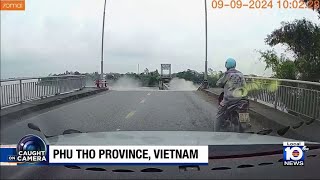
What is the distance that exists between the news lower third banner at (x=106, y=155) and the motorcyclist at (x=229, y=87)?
1095mm

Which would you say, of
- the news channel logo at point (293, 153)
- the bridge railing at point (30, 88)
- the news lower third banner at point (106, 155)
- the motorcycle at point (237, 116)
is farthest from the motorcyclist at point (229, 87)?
the bridge railing at point (30, 88)

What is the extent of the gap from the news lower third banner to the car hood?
0.15 meters

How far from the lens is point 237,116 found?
479 cm

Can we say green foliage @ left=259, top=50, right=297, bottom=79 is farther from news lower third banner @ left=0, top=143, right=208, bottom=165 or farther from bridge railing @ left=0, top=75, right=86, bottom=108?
bridge railing @ left=0, top=75, right=86, bottom=108

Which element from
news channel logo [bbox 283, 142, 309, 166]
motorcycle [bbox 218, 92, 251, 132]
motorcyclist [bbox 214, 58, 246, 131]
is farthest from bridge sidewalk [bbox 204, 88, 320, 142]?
news channel logo [bbox 283, 142, 309, 166]

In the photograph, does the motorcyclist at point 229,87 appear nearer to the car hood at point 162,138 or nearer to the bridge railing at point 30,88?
the car hood at point 162,138

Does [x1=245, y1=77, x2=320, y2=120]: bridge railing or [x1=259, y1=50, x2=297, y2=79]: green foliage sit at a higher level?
[x1=259, y1=50, x2=297, y2=79]: green foliage

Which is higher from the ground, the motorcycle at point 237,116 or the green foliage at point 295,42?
the green foliage at point 295,42

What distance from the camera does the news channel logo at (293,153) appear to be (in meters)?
4.19

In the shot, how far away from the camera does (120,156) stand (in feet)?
12.5

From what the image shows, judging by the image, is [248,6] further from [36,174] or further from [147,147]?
[36,174]

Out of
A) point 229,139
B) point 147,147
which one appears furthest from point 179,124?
point 147,147

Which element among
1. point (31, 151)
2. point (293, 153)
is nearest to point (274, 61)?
point (293, 153)

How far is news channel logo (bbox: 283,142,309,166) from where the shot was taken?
4.19 meters
